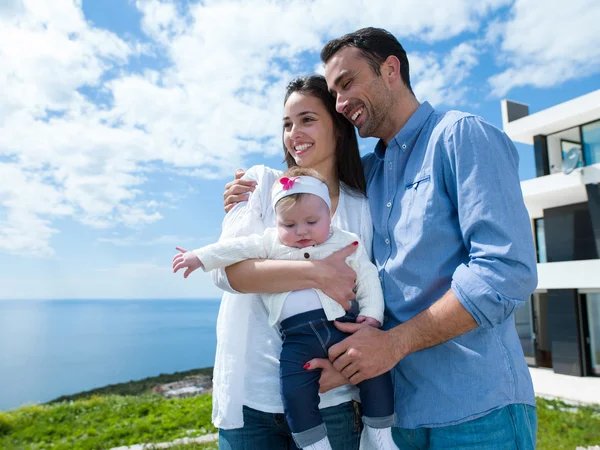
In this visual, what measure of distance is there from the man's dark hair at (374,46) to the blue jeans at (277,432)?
1814 mm

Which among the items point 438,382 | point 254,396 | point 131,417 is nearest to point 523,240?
point 438,382

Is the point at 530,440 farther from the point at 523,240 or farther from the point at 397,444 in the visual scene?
the point at 523,240

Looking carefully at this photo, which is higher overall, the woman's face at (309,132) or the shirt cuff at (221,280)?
the woman's face at (309,132)

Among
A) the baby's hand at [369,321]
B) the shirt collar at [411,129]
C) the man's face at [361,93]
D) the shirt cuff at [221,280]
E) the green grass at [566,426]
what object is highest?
the man's face at [361,93]

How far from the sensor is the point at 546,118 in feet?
52.5

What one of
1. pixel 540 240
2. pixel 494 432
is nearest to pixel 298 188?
pixel 494 432

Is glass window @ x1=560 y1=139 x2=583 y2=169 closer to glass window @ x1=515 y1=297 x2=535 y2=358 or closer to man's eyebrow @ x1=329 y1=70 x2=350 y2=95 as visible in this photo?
glass window @ x1=515 y1=297 x2=535 y2=358

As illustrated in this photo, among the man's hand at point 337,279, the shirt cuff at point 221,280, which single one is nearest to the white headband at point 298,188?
the man's hand at point 337,279

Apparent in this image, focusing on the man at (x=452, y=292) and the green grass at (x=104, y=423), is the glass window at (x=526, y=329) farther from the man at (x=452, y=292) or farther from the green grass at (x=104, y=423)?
the man at (x=452, y=292)

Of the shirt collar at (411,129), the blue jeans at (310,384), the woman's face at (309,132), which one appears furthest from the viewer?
the woman's face at (309,132)

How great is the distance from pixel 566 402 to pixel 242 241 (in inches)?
420

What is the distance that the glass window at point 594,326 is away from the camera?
14.7 m

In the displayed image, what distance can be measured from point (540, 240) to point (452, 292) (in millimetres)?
16983

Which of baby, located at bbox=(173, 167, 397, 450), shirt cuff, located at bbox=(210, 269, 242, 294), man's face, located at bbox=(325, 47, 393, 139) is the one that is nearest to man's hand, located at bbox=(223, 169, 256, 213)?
baby, located at bbox=(173, 167, 397, 450)
